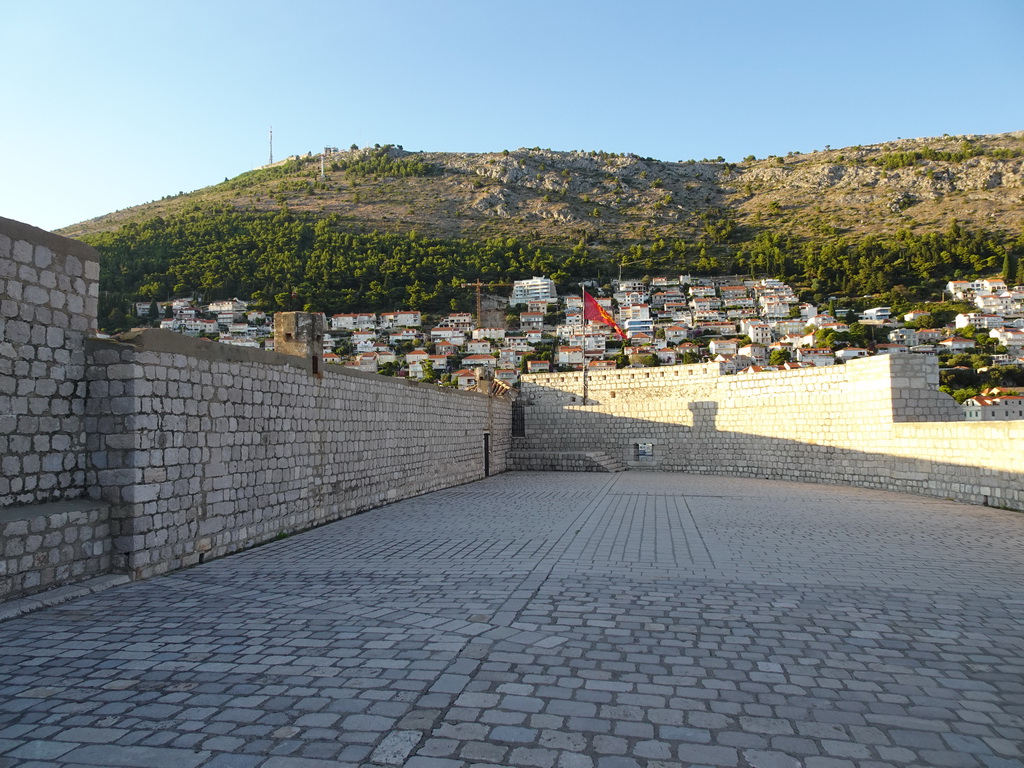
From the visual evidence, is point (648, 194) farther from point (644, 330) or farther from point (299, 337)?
point (299, 337)

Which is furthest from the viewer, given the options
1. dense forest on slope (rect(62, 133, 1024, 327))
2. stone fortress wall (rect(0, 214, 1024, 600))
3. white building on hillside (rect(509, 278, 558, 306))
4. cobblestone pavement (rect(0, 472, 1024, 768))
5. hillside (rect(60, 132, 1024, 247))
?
hillside (rect(60, 132, 1024, 247))

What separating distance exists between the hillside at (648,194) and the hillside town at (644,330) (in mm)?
13401

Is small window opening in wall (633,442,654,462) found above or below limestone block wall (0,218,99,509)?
below

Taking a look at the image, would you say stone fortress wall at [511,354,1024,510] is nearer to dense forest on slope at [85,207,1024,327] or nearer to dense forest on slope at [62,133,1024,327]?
dense forest on slope at [62,133,1024,327]

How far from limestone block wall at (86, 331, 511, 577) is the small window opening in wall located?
1421 cm

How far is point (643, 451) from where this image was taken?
25250mm

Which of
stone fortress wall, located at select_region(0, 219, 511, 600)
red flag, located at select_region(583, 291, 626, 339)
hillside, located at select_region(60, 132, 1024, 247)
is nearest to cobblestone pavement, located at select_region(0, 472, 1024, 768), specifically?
stone fortress wall, located at select_region(0, 219, 511, 600)

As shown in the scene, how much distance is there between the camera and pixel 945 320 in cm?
7594

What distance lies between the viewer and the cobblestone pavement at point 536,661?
2.71 meters

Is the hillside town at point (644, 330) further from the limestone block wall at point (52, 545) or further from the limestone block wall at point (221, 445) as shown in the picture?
the limestone block wall at point (52, 545)

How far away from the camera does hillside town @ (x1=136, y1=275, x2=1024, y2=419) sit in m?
64.9

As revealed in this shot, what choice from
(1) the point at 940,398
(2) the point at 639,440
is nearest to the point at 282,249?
(2) the point at 639,440

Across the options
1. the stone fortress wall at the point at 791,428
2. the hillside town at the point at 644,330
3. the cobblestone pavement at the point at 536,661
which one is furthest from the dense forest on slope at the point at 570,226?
the cobblestone pavement at the point at 536,661

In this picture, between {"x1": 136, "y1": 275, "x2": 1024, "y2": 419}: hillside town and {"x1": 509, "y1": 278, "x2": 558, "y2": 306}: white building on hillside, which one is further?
{"x1": 509, "y1": 278, "x2": 558, "y2": 306}: white building on hillside
